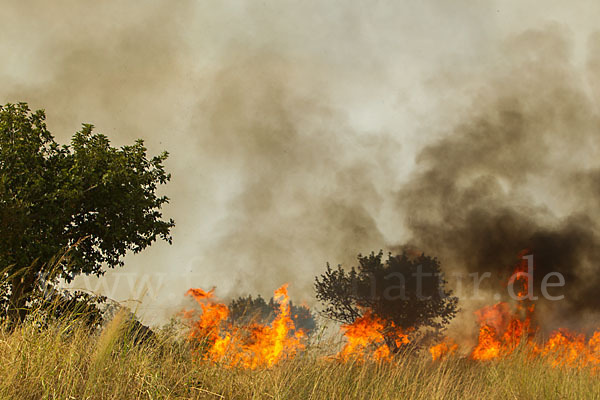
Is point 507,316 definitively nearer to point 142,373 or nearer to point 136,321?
point 136,321

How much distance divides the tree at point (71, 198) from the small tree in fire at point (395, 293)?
54.1ft

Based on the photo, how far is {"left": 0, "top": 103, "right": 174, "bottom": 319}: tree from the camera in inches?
618

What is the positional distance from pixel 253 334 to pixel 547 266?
3001 centimetres

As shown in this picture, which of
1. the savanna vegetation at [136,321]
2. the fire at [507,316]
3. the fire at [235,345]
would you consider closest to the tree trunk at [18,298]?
the savanna vegetation at [136,321]

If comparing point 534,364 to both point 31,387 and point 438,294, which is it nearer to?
point 31,387

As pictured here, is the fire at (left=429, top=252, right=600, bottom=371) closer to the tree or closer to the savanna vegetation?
the savanna vegetation

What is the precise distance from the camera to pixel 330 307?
32594mm

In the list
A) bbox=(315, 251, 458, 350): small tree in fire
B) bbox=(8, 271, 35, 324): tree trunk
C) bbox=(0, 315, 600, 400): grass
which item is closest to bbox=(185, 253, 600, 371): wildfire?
bbox=(0, 315, 600, 400): grass

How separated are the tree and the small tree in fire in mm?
16476

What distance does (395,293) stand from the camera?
31656 mm

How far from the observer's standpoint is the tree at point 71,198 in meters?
15.7

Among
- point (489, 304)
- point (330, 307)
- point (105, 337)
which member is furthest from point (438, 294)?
point (105, 337)

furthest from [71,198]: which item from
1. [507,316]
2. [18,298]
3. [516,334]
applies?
[507,316]

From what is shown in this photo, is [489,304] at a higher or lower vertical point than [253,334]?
higher
